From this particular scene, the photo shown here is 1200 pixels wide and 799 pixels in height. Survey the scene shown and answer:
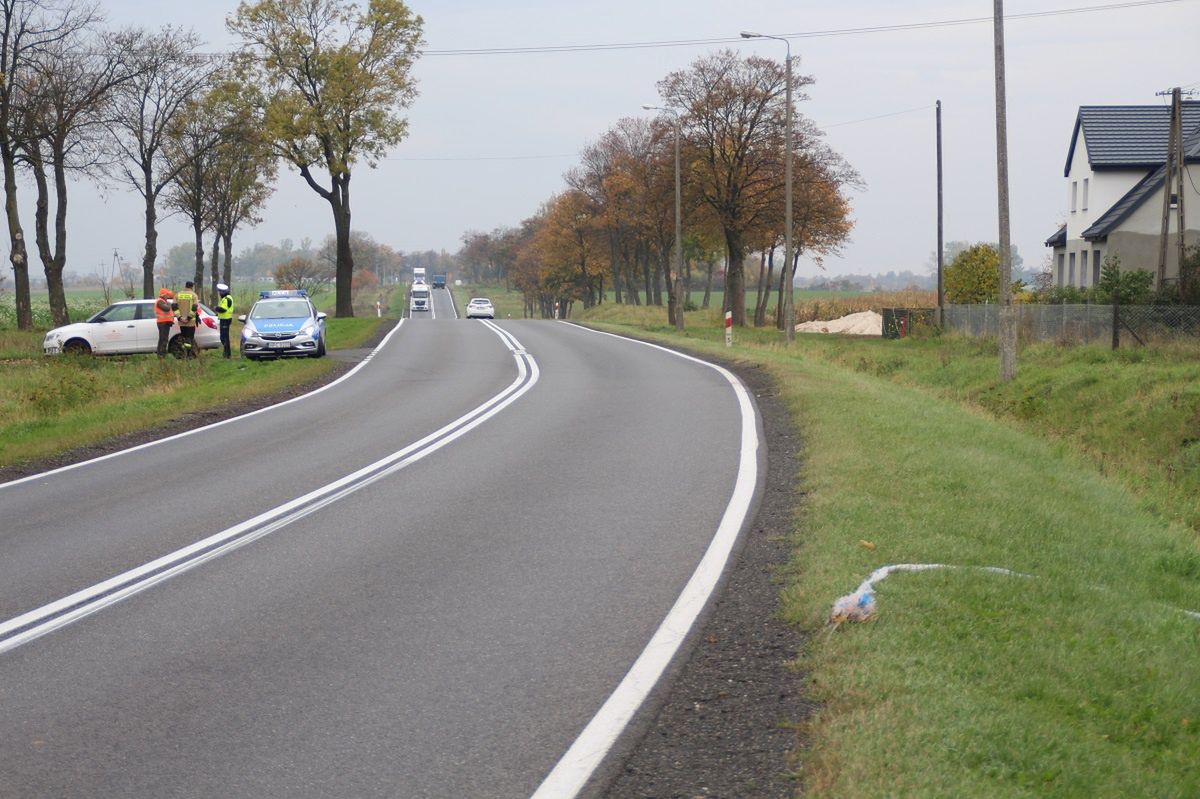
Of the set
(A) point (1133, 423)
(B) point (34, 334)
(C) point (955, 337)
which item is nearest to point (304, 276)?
(B) point (34, 334)

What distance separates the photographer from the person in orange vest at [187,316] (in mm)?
27016

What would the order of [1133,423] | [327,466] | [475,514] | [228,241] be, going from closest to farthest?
[475,514] → [327,466] → [1133,423] → [228,241]

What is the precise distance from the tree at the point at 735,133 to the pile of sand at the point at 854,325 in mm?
8512

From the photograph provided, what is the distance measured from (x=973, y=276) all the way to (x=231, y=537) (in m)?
55.1

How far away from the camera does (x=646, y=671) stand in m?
5.90

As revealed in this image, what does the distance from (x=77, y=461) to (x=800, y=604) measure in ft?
32.3

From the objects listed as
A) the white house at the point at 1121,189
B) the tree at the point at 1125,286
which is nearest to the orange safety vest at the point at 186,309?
the tree at the point at 1125,286

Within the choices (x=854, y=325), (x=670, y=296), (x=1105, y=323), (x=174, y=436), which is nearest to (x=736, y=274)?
(x=670, y=296)

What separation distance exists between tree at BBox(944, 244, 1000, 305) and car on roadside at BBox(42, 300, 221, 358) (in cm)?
4007

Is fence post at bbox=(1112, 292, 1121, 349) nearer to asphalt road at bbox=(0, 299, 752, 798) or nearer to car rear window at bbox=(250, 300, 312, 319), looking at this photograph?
asphalt road at bbox=(0, 299, 752, 798)

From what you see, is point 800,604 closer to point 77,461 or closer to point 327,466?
point 327,466

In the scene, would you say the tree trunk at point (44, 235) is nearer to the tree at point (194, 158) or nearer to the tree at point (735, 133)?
the tree at point (194, 158)

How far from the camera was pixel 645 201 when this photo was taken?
62500 mm

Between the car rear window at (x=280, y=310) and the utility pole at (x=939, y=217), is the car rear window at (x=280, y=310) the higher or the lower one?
the lower one
